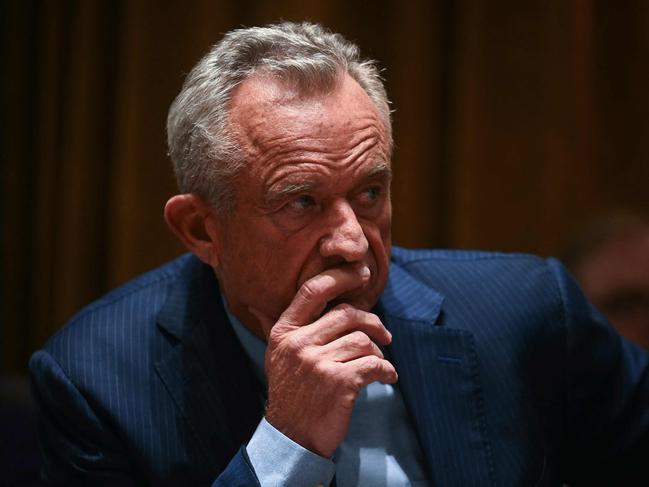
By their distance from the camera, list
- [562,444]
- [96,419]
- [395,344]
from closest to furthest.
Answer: [96,419] → [395,344] → [562,444]

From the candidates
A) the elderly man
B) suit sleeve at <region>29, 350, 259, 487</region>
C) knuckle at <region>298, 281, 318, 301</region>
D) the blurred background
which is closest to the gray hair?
the elderly man

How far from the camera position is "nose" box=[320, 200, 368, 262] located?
161 cm

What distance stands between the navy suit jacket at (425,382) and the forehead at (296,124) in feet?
1.34

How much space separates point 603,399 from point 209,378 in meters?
0.82

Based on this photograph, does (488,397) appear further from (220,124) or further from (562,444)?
(220,124)

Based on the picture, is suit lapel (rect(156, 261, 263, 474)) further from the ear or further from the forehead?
the forehead

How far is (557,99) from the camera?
280 cm

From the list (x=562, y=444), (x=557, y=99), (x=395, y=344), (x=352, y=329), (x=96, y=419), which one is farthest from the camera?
(x=557, y=99)

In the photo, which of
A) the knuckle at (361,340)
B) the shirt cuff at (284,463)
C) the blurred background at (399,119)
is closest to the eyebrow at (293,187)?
the knuckle at (361,340)

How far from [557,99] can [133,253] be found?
4.55ft

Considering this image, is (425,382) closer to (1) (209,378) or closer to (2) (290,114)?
(1) (209,378)

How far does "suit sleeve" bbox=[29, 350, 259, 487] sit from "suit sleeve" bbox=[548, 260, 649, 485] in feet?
2.99

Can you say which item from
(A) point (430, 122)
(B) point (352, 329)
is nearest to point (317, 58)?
(B) point (352, 329)

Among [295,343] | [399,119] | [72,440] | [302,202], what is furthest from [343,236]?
[399,119]
